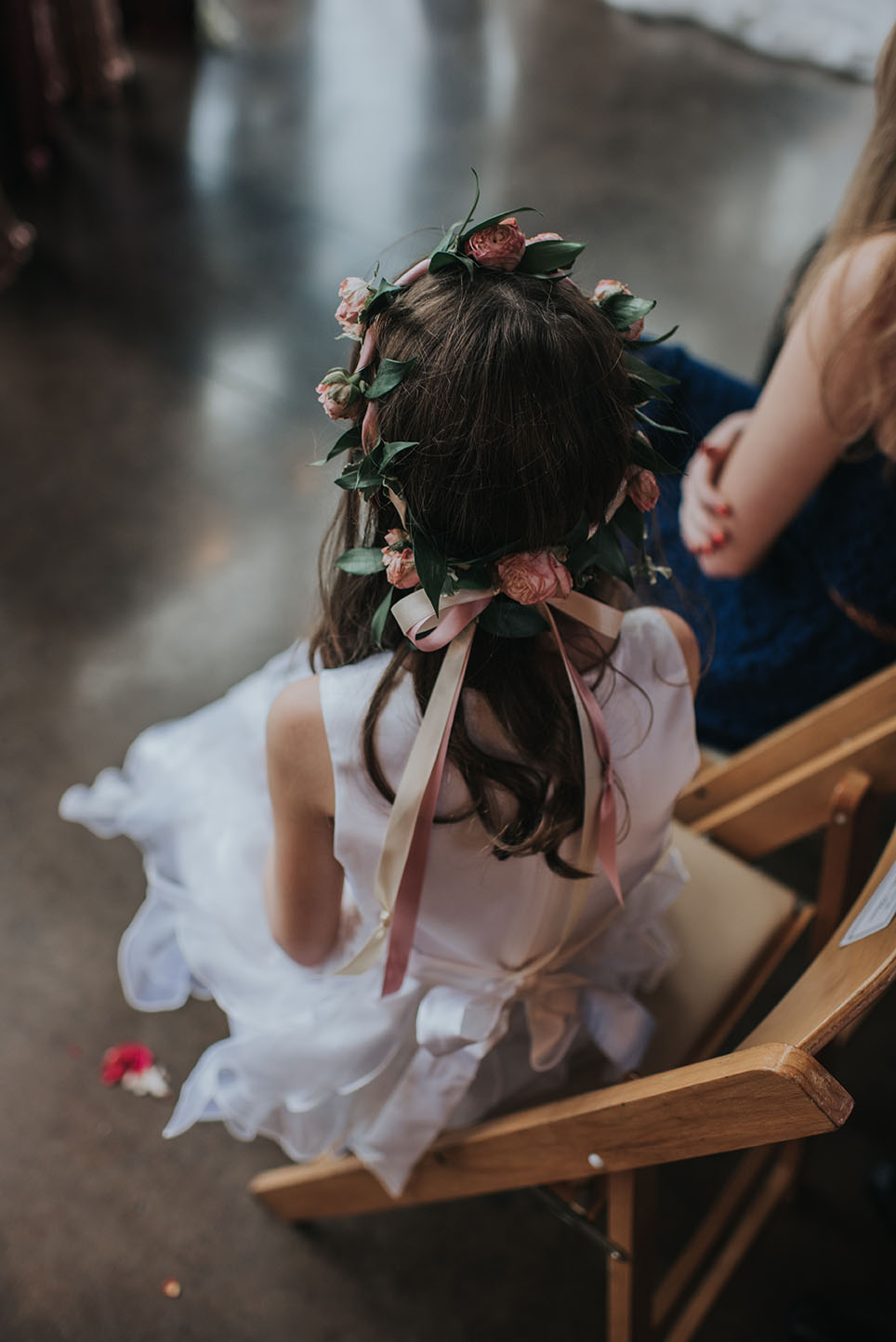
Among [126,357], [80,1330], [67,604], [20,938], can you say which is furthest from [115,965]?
[126,357]

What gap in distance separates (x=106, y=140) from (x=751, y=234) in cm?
219

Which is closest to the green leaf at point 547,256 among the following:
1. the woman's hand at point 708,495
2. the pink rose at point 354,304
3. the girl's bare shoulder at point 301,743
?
the pink rose at point 354,304

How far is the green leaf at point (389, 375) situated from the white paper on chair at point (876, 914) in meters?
0.51

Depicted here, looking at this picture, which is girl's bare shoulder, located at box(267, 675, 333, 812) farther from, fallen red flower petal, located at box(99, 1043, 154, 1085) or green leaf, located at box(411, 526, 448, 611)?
fallen red flower petal, located at box(99, 1043, 154, 1085)

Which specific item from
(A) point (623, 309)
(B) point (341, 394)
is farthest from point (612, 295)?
(B) point (341, 394)

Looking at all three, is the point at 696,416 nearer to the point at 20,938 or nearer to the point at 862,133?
the point at 20,938

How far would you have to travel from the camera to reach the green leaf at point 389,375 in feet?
2.49

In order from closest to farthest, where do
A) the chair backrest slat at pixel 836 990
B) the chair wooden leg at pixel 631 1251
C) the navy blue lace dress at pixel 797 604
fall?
the chair backrest slat at pixel 836 990 < the chair wooden leg at pixel 631 1251 < the navy blue lace dress at pixel 797 604

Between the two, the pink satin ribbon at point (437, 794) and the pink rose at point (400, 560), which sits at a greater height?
the pink rose at point (400, 560)

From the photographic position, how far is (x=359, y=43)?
4648 mm

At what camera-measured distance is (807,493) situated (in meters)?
1.33

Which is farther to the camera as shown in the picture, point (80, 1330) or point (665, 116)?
point (665, 116)

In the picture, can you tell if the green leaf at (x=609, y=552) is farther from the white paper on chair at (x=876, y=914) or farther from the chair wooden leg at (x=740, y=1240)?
the chair wooden leg at (x=740, y=1240)

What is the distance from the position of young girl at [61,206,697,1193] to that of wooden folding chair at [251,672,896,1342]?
3.0 inches
